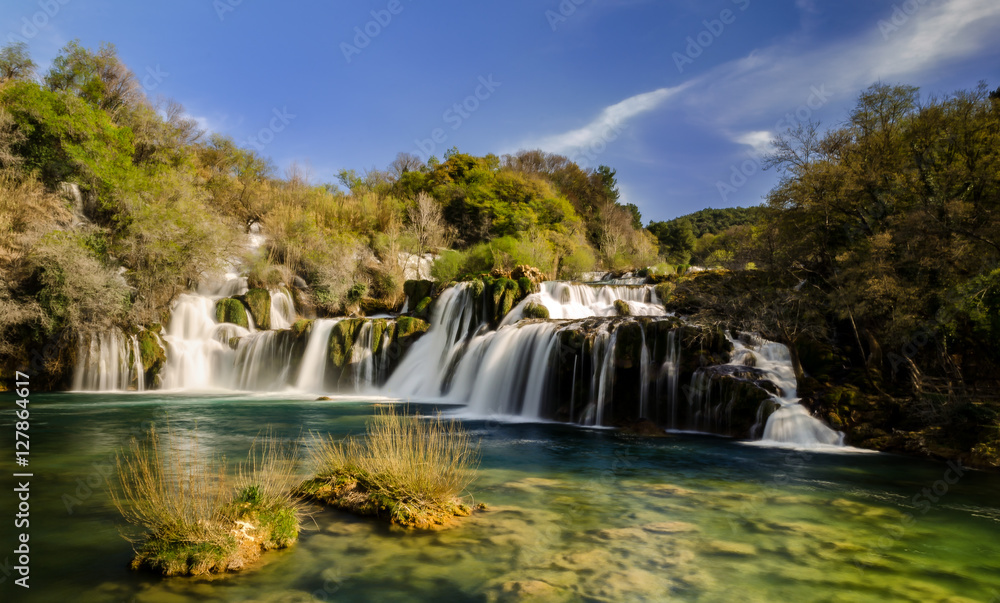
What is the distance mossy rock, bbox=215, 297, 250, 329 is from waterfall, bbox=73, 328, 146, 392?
403cm

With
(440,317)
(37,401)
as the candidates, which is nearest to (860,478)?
(440,317)

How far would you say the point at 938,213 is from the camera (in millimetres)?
12492

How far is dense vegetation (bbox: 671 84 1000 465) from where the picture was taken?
1179 cm

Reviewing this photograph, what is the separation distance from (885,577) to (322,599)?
6.01m

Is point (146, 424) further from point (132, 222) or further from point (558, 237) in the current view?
point (558, 237)

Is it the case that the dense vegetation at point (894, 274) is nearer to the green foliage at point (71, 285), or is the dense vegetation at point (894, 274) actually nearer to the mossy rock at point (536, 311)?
the mossy rock at point (536, 311)

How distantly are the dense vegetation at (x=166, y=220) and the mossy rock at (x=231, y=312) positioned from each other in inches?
77.5

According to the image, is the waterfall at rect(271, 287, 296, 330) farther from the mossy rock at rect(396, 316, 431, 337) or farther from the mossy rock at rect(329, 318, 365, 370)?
the mossy rock at rect(396, 316, 431, 337)

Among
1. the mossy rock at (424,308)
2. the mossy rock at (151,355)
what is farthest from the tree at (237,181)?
the mossy rock at (424,308)

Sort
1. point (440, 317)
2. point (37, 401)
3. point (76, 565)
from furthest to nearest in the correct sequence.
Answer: point (440, 317), point (37, 401), point (76, 565)

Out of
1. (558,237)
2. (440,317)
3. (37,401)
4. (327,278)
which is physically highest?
(558,237)

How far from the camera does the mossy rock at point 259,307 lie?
27688 mm

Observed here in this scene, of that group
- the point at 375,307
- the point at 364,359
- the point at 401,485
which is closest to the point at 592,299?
the point at 364,359

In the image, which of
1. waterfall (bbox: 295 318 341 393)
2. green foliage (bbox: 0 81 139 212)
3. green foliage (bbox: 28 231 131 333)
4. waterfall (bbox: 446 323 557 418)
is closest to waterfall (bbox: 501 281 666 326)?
waterfall (bbox: 446 323 557 418)
